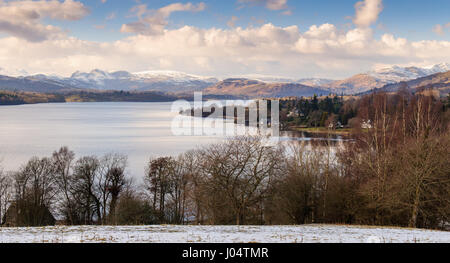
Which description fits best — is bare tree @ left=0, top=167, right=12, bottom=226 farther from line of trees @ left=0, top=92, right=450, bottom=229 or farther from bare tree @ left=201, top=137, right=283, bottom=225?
bare tree @ left=201, top=137, right=283, bottom=225

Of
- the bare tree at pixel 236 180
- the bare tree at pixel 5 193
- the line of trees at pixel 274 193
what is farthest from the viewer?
the bare tree at pixel 5 193

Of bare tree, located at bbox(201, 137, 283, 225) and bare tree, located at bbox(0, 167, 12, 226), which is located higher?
bare tree, located at bbox(201, 137, 283, 225)

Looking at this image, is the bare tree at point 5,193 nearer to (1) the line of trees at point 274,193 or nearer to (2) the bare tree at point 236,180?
(1) the line of trees at point 274,193

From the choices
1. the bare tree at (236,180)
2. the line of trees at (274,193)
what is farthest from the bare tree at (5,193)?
the bare tree at (236,180)

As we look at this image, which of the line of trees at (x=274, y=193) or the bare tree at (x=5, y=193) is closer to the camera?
the line of trees at (x=274, y=193)

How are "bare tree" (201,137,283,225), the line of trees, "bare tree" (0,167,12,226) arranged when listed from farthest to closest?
1. "bare tree" (0,167,12,226)
2. "bare tree" (201,137,283,225)
3. the line of trees

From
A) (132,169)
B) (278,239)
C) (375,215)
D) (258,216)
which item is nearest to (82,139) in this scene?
(132,169)

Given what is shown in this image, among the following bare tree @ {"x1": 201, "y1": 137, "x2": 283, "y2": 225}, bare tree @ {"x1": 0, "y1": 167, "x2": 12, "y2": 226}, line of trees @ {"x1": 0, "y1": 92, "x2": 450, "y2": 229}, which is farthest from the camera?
bare tree @ {"x1": 0, "y1": 167, "x2": 12, "y2": 226}

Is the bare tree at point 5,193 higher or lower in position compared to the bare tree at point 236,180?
lower

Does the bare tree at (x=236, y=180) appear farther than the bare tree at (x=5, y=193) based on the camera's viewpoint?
No

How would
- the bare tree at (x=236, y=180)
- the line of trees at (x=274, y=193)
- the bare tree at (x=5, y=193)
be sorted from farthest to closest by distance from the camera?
the bare tree at (x=5, y=193), the bare tree at (x=236, y=180), the line of trees at (x=274, y=193)

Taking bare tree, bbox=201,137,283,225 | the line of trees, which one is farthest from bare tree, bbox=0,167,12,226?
bare tree, bbox=201,137,283,225

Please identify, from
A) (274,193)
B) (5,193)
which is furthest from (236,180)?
(5,193)

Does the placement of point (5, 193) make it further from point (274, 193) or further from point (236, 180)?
point (274, 193)
